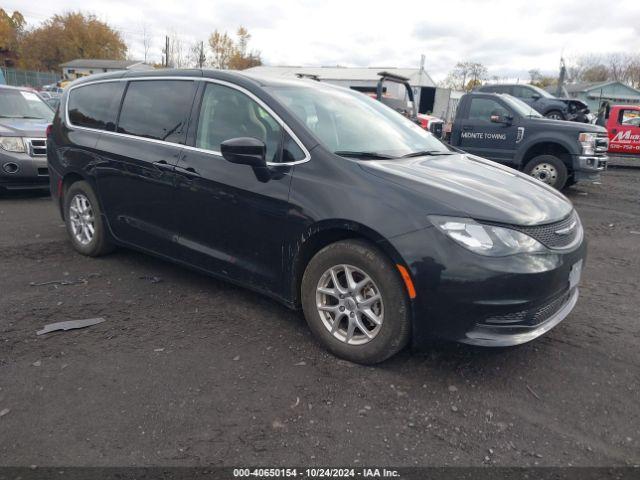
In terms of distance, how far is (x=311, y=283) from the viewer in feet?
10.7

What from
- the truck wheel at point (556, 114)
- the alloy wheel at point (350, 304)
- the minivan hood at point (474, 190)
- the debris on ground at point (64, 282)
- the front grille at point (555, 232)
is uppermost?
the truck wheel at point (556, 114)

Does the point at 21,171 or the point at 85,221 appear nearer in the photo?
the point at 85,221

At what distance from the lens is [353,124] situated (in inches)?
151

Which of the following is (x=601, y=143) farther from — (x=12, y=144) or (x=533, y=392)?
(x=12, y=144)

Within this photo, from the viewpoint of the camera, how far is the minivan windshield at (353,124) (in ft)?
11.5

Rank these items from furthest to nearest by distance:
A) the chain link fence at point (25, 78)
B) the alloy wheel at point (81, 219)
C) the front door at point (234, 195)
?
the chain link fence at point (25, 78), the alloy wheel at point (81, 219), the front door at point (234, 195)

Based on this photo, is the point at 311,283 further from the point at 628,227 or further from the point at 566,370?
the point at 628,227

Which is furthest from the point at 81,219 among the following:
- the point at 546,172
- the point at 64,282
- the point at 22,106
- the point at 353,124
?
the point at 546,172

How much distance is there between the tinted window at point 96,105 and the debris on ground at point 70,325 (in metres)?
1.81

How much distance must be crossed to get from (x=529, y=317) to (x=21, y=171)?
7502 millimetres

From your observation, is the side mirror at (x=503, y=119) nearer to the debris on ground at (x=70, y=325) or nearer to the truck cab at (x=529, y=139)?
the truck cab at (x=529, y=139)

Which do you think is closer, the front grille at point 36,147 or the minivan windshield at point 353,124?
the minivan windshield at point 353,124

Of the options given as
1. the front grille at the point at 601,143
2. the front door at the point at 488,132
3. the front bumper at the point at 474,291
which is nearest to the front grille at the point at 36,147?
the front bumper at the point at 474,291

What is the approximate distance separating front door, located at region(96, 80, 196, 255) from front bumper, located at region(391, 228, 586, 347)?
210 centimetres
